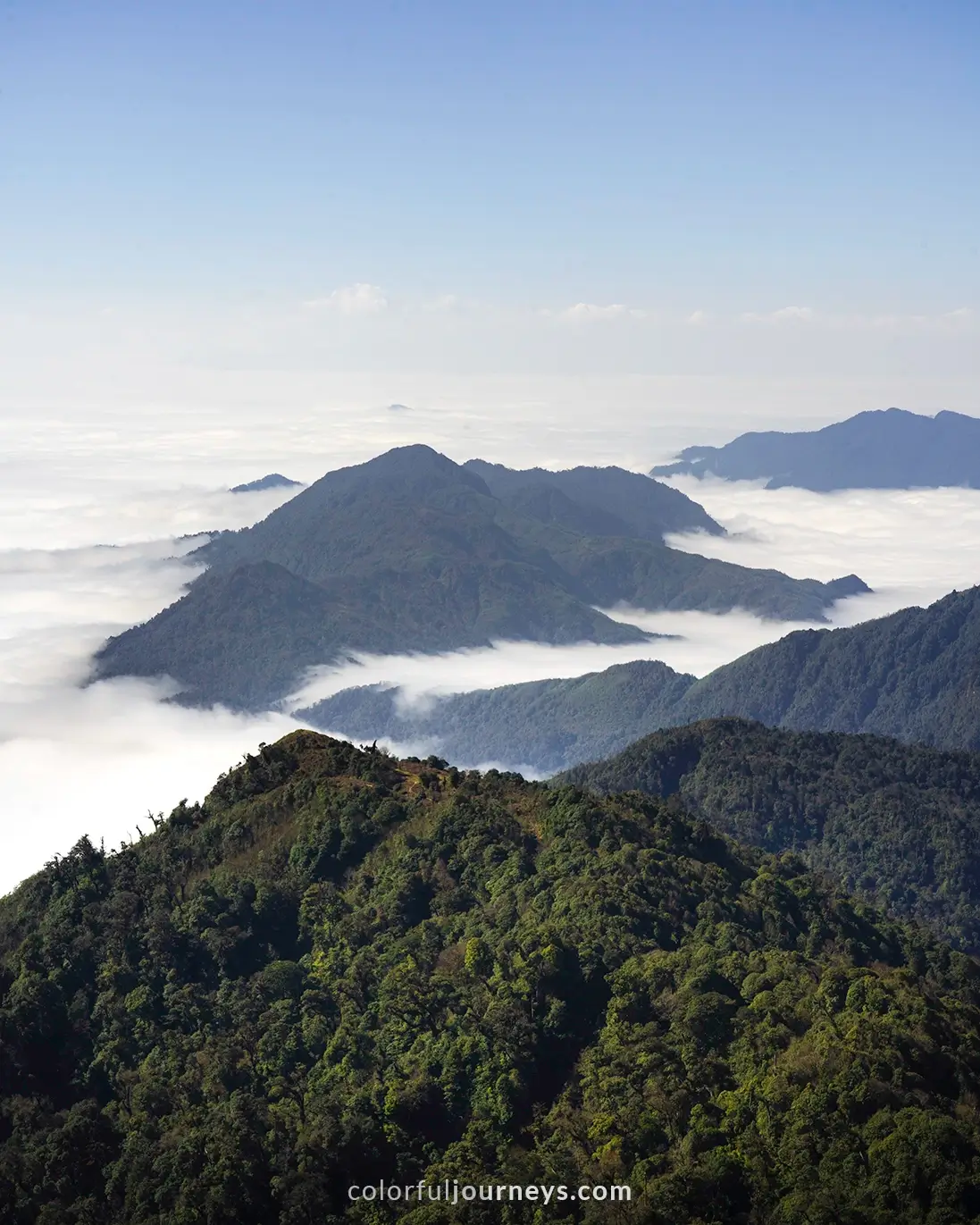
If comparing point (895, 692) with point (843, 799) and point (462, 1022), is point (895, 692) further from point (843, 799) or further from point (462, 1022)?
point (462, 1022)

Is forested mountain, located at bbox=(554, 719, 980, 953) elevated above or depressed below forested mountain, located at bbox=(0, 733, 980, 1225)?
below

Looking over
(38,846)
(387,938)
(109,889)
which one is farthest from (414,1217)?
(38,846)

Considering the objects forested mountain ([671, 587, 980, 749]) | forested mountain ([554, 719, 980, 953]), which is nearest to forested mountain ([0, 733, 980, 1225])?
forested mountain ([554, 719, 980, 953])

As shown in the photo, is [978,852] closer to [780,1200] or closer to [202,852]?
[202,852]

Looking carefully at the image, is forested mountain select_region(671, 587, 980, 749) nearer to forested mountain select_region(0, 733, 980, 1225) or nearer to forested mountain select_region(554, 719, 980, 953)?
forested mountain select_region(554, 719, 980, 953)

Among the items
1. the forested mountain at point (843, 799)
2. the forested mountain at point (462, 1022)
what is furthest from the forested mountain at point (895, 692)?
the forested mountain at point (462, 1022)

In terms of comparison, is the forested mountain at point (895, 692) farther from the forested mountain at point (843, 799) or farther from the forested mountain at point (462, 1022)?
the forested mountain at point (462, 1022)
